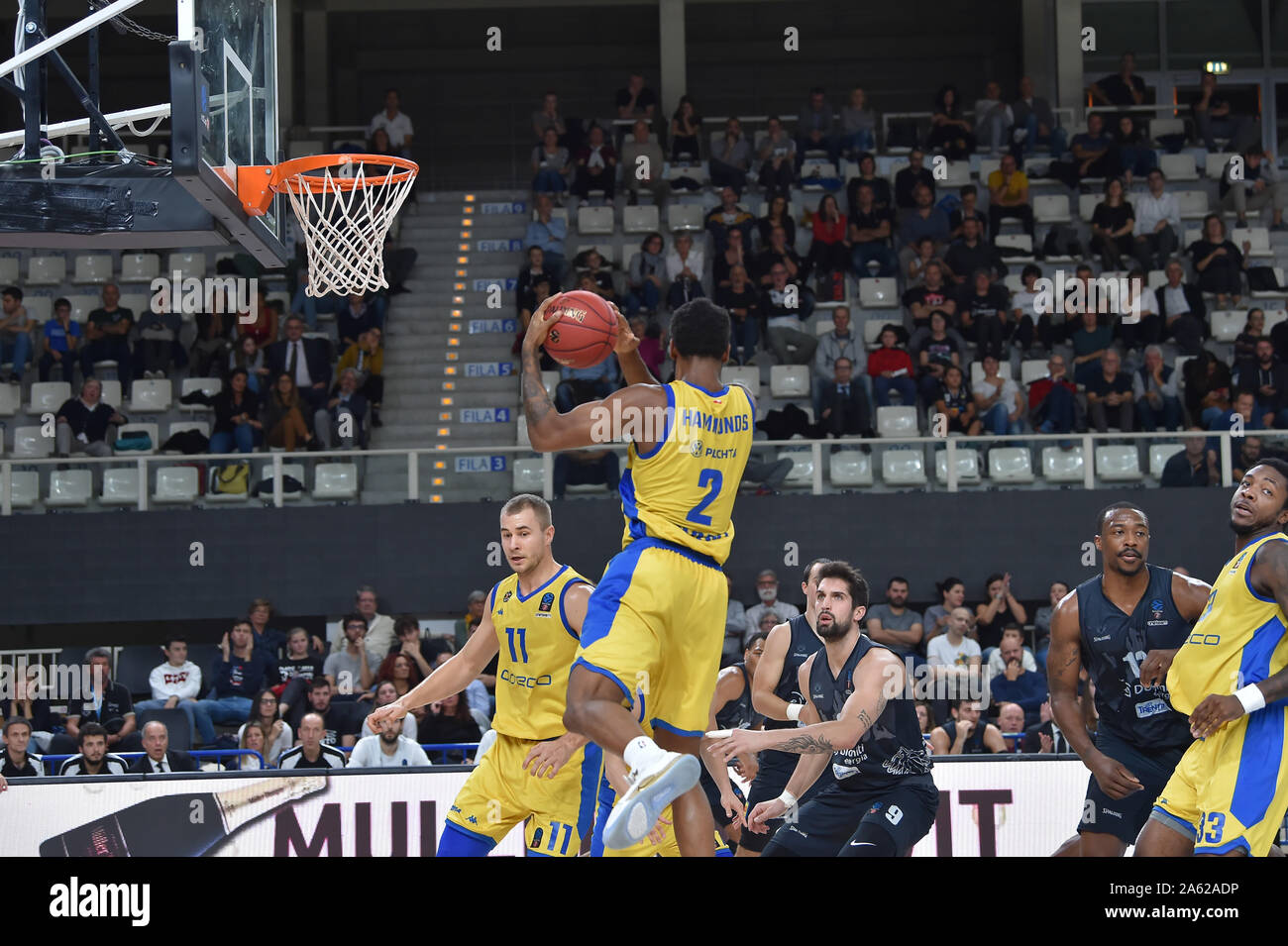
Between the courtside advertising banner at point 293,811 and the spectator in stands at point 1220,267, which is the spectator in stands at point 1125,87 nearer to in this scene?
the spectator in stands at point 1220,267

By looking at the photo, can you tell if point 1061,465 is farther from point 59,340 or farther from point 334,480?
point 59,340

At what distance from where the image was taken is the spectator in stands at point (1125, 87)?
20.3 metres

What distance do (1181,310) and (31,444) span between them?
486 inches

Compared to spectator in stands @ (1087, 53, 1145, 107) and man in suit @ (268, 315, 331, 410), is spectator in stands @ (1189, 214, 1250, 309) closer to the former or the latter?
spectator in stands @ (1087, 53, 1145, 107)

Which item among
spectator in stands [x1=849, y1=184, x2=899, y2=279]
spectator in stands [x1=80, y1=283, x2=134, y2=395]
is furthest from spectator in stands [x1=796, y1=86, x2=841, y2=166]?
spectator in stands [x1=80, y1=283, x2=134, y2=395]

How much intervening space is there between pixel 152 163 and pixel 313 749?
4342mm

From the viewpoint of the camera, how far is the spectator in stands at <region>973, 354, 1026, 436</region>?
15.3 metres

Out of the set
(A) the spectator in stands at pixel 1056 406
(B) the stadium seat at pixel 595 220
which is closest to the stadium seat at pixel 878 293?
(A) the spectator in stands at pixel 1056 406

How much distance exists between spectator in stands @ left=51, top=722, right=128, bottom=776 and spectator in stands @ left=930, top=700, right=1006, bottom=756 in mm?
5653

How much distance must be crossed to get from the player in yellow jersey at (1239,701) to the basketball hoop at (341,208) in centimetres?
481

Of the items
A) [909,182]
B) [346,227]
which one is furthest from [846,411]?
[346,227]

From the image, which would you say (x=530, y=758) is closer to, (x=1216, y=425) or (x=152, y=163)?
(x=152, y=163)

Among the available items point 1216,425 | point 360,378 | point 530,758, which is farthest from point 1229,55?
point 530,758

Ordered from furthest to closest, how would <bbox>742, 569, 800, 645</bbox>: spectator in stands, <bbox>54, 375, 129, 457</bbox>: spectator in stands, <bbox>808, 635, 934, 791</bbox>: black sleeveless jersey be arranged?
1. <bbox>54, 375, 129, 457</bbox>: spectator in stands
2. <bbox>742, 569, 800, 645</bbox>: spectator in stands
3. <bbox>808, 635, 934, 791</bbox>: black sleeveless jersey
